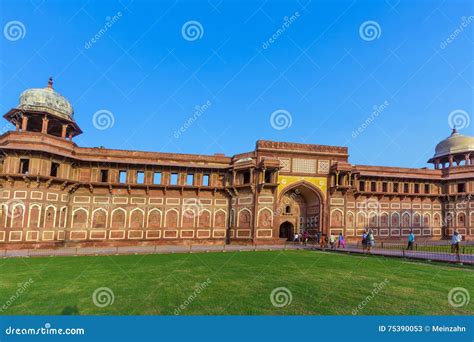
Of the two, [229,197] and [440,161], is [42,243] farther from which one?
[440,161]

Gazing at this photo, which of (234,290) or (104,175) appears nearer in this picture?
(234,290)

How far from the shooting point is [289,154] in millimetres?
27938

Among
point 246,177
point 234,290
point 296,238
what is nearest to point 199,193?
point 246,177

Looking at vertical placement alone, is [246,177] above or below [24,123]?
below

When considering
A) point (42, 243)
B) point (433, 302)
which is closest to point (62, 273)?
point (433, 302)

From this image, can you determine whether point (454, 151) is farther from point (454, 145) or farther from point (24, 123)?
point (24, 123)

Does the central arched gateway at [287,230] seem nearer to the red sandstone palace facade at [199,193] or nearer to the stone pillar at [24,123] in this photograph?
the red sandstone palace facade at [199,193]

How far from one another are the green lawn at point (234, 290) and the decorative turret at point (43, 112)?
15038mm

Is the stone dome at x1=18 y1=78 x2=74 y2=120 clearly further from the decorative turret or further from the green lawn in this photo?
the green lawn

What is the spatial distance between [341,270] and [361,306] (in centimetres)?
507

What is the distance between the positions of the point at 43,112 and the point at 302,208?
78.4 feet

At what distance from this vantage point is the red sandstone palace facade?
21.9 meters

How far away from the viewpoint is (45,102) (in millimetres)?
23531

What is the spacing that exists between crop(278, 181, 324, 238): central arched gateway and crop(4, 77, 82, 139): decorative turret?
19.4m
